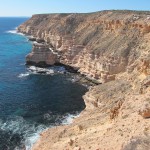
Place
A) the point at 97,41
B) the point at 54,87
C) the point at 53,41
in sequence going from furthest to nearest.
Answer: the point at 53,41, the point at 97,41, the point at 54,87

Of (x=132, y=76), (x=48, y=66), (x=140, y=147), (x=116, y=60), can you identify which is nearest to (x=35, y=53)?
(x=48, y=66)

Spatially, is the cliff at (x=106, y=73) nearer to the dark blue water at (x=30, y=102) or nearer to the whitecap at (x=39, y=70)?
the whitecap at (x=39, y=70)

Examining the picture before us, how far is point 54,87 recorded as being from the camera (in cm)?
7075

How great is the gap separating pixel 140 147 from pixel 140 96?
15778 mm

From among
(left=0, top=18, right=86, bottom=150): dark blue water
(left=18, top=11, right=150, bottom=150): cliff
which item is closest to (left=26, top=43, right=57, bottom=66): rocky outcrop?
(left=18, top=11, right=150, bottom=150): cliff

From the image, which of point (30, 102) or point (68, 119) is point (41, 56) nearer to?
point (30, 102)

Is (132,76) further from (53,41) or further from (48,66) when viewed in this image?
(53,41)

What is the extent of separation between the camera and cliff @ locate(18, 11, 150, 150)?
30750mm

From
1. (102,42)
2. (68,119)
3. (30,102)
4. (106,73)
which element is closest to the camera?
(68,119)

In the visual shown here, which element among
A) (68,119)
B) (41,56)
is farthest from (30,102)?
(41,56)

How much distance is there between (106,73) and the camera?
71812 millimetres

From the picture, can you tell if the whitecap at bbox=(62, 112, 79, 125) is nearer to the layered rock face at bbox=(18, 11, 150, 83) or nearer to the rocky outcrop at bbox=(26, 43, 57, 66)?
the layered rock face at bbox=(18, 11, 150, 83)

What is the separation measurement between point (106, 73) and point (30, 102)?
19.7 meters

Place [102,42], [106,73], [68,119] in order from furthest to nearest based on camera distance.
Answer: [102,42], [106,73], [68,119]
